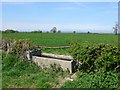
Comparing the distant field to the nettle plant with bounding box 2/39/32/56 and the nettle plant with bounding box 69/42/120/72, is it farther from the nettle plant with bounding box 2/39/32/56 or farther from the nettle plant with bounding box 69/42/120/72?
the nettle plant with bounding box 69/42/120/72

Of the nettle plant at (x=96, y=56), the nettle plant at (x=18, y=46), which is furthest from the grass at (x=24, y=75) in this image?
the nettle plant at (x=96, y=56)

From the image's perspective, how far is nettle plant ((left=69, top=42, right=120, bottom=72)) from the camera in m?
6.79

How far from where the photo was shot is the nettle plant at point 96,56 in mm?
6793

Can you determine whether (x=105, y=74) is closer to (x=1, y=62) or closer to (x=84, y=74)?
(x=84, y=74)

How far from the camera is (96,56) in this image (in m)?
7.11

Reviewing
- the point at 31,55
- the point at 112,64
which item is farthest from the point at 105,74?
the point at 31,55

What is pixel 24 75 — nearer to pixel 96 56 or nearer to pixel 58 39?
pixel 96 56

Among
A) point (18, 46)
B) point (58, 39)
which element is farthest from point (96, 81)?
point (58, 39)

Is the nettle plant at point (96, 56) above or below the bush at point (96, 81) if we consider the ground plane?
above

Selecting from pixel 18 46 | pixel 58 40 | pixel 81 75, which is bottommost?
pixel 81 75

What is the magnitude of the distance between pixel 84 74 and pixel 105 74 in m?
0.67

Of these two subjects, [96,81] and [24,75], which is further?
[24,75]

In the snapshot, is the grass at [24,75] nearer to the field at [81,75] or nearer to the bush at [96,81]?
the field at [81,75]

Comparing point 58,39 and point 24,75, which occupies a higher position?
point 58,39
